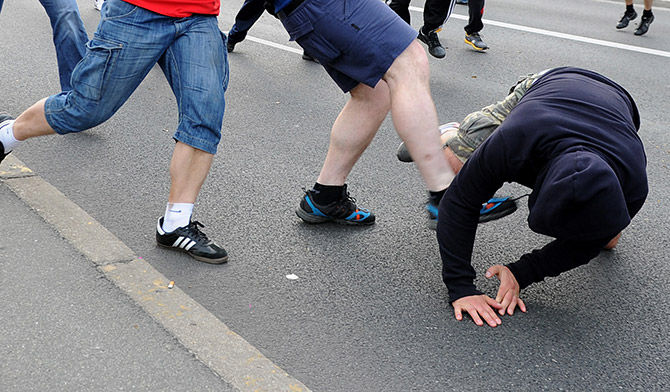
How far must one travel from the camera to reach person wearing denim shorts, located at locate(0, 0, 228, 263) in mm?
2967

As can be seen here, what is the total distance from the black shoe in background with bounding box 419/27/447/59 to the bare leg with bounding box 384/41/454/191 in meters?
3.98

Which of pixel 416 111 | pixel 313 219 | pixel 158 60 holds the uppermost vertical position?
pixel 158 60

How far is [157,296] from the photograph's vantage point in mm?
2846

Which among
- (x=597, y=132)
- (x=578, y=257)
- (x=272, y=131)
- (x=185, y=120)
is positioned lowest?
(x=272, y=131)

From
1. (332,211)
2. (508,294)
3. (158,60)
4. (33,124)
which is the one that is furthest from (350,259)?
(33,124)

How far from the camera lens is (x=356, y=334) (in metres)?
2.72

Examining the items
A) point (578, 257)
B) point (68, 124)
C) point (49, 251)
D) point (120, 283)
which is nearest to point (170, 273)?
point (120, 283)

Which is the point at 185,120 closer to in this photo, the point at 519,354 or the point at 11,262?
the point at 11,262

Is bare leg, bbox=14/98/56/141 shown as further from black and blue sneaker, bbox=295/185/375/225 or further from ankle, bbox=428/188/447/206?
ankle, bbox=428/188/447/206

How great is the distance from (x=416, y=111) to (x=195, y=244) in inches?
41.8

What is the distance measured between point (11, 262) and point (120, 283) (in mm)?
454

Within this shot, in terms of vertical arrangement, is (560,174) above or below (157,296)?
above

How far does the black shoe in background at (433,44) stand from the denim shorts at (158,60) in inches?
164

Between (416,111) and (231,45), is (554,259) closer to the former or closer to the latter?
(416,111)
